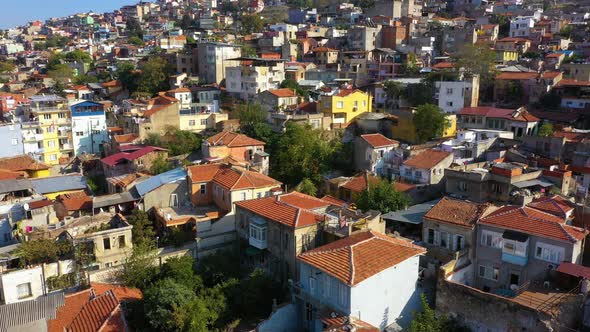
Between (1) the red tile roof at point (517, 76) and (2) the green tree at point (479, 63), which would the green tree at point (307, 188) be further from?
(1) the red tile roof at point (517, 76)

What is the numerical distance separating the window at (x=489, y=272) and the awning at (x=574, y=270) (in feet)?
8.61

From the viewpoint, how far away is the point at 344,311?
16.8 m

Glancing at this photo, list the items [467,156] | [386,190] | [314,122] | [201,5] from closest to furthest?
[386,190] < [467,156] < [314,122] < [201,5]

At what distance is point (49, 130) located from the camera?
41.4 metres

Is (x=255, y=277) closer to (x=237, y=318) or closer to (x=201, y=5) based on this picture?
(x=237, y=318)

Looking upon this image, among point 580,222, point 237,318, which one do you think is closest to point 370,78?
point 580,222

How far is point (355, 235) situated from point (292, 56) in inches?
1862

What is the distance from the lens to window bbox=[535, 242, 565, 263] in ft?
60.8

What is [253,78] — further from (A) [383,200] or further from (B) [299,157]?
(A) [383,200]

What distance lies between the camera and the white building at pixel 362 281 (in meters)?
16.7

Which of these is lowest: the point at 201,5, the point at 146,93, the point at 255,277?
the point at 255,277

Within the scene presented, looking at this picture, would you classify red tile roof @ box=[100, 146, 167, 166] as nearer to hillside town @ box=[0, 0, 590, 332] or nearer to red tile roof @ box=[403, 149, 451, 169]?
hillside town @ box=[0, 0, 590, 332]

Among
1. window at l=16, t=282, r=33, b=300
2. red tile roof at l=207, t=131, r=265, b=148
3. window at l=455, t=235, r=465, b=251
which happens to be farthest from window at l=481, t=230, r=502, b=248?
window at l=16, t=282, r=33, b=300

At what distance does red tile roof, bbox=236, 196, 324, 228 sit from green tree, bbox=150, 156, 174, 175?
11.0 metres
